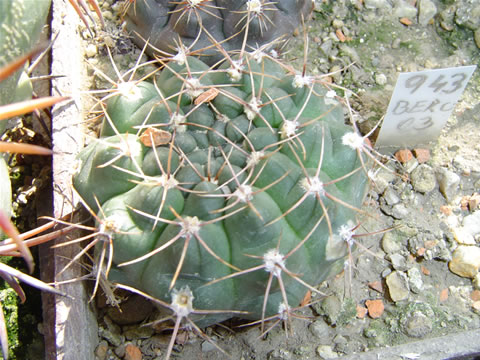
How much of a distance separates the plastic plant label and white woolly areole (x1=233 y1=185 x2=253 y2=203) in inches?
26.8

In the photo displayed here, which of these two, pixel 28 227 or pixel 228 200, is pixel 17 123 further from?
pixel 228 200

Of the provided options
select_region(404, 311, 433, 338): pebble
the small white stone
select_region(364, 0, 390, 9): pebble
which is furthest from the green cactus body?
select_region(364, 0, 390, 9): pebble

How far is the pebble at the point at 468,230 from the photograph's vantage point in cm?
156

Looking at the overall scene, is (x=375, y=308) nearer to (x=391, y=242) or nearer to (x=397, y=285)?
(x=397, y=285)

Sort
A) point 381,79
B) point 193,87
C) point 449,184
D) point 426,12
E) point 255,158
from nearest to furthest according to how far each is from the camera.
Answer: point 255,158 → point 193,87 → point 449,184 → point 381,79 → point 426,12

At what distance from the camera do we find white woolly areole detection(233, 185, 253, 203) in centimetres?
98

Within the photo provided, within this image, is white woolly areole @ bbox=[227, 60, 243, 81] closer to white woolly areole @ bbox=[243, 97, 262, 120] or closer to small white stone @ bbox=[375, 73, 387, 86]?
white woolly areole @ bbox=[243, 97, 262, 120]

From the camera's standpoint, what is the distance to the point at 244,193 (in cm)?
99

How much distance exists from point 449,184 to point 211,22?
3.10ft

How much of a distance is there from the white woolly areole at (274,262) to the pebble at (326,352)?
18.2 inches

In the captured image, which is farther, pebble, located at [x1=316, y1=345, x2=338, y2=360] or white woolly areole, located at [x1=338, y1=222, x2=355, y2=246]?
pebble, located at [x1=316, y1=345, x2=338, y2=360]

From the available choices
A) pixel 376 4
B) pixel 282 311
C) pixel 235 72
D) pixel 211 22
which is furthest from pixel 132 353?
pixel 376 4

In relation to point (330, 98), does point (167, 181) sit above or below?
above

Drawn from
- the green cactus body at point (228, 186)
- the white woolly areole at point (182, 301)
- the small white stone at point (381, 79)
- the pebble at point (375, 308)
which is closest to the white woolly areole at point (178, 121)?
the green cactus body at point (228, 186)
